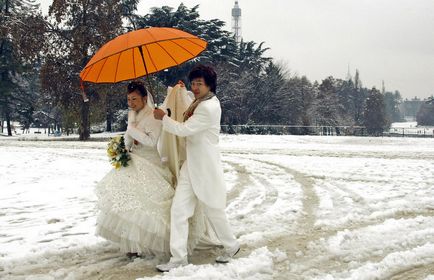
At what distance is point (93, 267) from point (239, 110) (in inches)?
1617

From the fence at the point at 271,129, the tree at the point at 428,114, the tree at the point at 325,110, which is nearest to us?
the fence at the point at 271,129

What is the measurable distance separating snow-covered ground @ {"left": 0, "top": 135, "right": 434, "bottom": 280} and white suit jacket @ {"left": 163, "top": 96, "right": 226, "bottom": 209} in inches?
28.8

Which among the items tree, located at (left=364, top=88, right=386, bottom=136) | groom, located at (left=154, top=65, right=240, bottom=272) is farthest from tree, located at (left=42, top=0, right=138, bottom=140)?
tree, located at (left=364, top=88, right=386, bottom=136)

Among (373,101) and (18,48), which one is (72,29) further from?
(373,101)

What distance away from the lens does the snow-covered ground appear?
424 centimetres

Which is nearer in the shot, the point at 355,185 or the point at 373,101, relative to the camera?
the point at 355,185

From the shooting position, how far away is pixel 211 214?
4.47m

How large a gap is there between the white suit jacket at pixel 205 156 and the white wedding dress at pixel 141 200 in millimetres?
351

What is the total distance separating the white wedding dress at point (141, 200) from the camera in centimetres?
436

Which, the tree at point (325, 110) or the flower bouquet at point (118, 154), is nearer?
the flower bouquet at point (118, 154)

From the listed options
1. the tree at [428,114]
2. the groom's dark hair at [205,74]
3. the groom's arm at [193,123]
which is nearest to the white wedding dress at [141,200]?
the groom's arm at [193,123]

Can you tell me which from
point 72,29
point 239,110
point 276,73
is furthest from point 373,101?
point 72,29

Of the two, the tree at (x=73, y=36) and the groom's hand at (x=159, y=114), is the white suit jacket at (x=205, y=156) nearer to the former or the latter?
the groom's hand at (x=159, y=114)

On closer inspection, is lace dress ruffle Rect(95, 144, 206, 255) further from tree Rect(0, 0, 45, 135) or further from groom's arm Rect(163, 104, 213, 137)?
tree Rect(0, 0, 45, 135)
